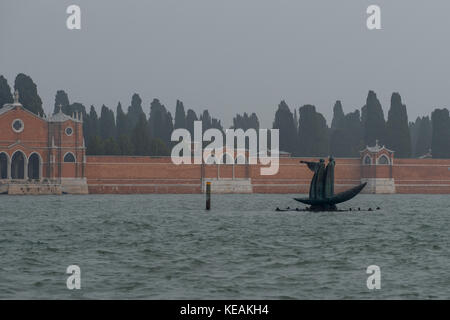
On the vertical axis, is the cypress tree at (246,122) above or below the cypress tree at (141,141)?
above

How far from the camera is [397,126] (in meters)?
79.8

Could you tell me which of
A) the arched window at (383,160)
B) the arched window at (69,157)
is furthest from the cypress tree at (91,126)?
the arched window at (383,160)

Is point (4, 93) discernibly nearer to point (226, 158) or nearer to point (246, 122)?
point (226, 158)

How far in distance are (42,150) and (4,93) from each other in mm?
8855

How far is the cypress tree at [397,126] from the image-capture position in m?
79.4

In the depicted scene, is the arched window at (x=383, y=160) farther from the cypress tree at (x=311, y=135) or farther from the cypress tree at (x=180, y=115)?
the cypress tree at (x=180, y=115)

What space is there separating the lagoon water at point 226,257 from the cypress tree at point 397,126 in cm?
4268

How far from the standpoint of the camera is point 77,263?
813 inches

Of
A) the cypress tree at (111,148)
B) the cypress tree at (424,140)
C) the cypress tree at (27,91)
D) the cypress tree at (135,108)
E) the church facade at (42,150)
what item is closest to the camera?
the church facade at (42,150)

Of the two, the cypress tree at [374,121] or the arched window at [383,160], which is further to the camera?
the cypress tree at [374,121]

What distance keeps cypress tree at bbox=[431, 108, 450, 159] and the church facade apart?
33.1 m

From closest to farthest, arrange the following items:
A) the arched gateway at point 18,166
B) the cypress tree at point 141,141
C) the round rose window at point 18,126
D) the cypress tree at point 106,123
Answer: the round rose window at point 18,126, the arched gateway at point 18,166, the cypress tree at point 141,141, the cypress tree at point 106,123

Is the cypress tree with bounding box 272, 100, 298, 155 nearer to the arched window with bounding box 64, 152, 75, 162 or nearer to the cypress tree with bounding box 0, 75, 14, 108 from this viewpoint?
the arched window with bounding box 64, 152, 75, 162

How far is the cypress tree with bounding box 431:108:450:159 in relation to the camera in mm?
80125
